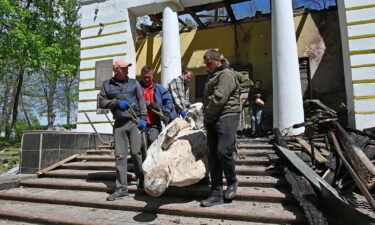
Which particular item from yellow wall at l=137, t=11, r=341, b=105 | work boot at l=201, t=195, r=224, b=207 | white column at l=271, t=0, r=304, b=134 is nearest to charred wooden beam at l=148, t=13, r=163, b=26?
yellow wall at l=137, t=11, r=341, b=105

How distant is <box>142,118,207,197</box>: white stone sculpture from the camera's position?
132 inches

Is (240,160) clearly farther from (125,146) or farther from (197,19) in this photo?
(197,19)

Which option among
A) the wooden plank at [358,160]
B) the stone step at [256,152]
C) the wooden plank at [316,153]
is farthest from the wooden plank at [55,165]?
the wooden plank at [358,160]

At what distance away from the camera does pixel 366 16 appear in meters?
7.04

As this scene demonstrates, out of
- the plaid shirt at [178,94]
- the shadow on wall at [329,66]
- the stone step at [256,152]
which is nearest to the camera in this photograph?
the plaid shirt at [178,94]

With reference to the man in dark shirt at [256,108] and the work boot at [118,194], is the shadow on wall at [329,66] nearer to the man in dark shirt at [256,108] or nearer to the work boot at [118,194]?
the man in dark shirt at [256,108]

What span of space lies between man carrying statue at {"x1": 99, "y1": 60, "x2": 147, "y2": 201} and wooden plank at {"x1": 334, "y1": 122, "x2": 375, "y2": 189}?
2.74m

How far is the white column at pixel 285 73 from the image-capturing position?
676 cm

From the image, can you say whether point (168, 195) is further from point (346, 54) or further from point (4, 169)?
point (4, 169)

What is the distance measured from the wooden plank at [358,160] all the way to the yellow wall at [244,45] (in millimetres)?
7149

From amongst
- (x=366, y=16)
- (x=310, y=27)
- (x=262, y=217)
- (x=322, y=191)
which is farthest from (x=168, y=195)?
(x=310, y=27)

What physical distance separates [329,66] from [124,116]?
27.3 feet

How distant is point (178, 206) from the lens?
11.4 feet

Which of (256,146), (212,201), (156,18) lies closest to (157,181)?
(212,201)
